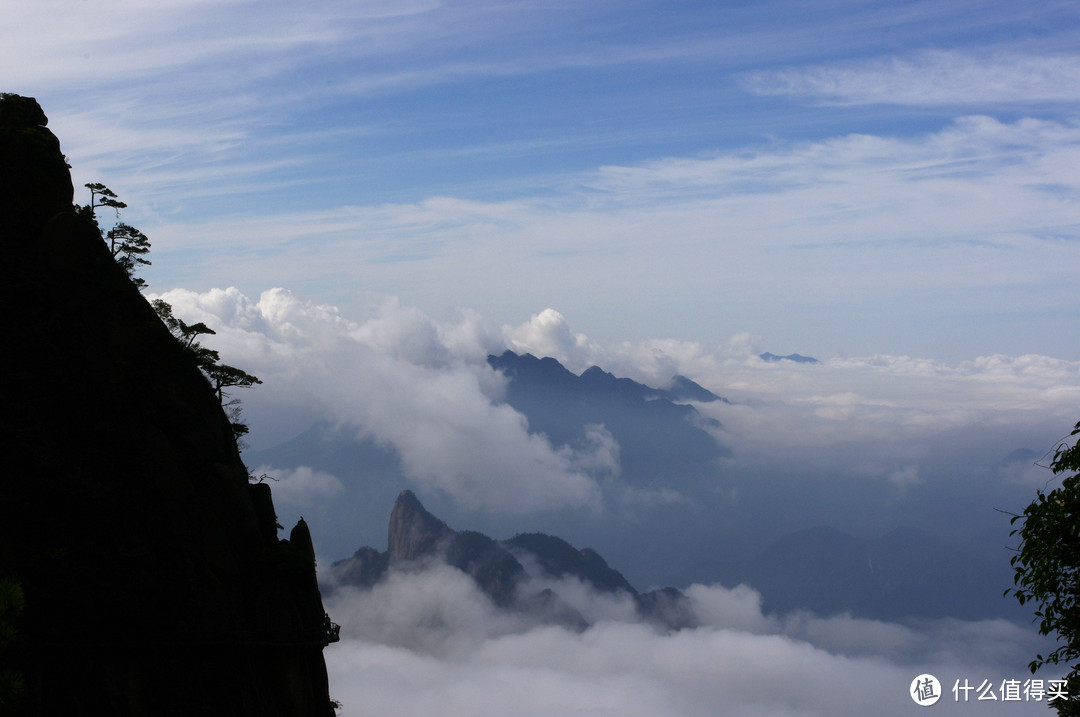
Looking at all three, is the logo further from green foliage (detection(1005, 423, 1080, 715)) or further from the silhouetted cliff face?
the silhouetted cliff face

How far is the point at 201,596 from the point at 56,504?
921 centimetres

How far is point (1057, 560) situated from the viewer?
20406mm

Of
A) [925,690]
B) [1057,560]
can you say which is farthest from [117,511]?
[925,690]

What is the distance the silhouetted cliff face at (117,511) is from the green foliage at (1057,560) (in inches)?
1579

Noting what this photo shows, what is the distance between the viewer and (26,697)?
114ft

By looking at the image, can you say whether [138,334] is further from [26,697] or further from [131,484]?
[26,697]

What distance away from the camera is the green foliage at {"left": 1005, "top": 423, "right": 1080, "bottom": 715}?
1967 cm

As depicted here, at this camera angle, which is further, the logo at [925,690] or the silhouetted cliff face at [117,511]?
the logo at [925,690]

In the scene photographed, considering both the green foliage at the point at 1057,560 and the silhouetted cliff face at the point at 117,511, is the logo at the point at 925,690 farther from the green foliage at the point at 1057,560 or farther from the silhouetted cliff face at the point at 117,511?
the silhouetted cliff face at the point at 117,511

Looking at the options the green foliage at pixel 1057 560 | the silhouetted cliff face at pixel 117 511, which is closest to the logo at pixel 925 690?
the green foliage at pixel 1057 560

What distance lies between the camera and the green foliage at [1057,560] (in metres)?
19.7

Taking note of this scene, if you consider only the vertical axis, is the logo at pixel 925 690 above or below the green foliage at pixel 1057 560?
below

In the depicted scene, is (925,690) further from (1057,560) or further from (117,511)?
(117,511)

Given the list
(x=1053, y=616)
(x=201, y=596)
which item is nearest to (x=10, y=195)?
(x=201, y=596)
